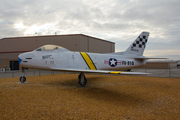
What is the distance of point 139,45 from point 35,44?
2104 cm

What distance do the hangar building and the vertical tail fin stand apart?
12932 mm

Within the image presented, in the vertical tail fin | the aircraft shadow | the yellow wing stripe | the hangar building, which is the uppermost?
the hangar building

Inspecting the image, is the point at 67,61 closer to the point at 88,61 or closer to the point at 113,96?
the point at 88,61

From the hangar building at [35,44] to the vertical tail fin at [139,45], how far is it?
42.4 ft

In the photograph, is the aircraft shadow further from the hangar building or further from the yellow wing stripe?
the hangar building

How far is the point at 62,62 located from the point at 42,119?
514 centimetres

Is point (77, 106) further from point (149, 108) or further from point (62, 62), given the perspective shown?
point (62, 62)

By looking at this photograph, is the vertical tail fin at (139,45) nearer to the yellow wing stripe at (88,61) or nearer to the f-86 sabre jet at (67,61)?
the f-86 sabre jet at (67,61)

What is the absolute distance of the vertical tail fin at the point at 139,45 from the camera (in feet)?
36.3

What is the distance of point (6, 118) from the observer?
3617 millimetres

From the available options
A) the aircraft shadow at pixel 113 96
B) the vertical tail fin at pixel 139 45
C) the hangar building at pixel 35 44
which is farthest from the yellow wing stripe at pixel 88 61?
the hangar building at pixel 35 44

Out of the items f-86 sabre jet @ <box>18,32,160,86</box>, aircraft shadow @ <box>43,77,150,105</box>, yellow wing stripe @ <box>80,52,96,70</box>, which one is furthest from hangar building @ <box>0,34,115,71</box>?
aircraft shadow @ <box>43,77,150,105</box>

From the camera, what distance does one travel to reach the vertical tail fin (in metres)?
11.1

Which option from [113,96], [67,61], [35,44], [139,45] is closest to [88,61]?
[67,61]
